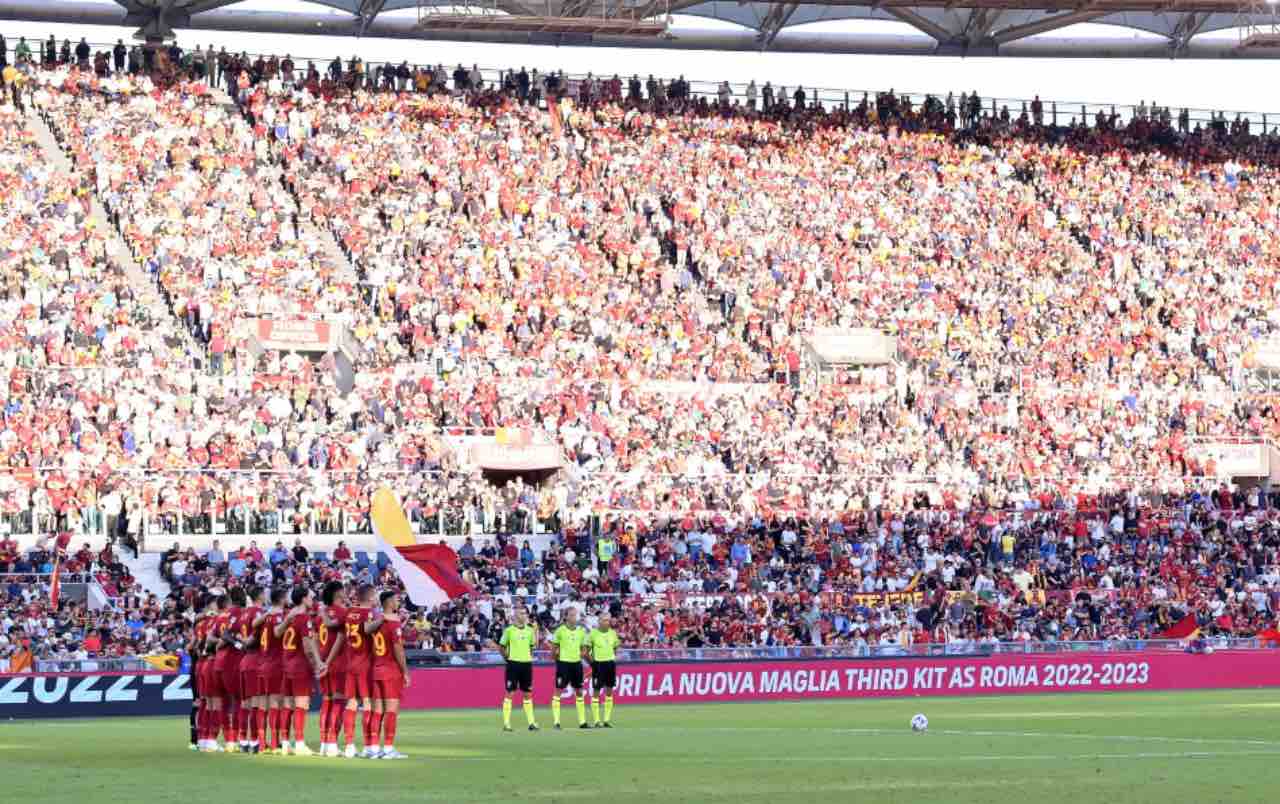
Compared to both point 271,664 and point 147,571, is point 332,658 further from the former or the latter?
point 147,571

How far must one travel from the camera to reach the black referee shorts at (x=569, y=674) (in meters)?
29.1

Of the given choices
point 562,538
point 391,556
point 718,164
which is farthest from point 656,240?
point 391,556

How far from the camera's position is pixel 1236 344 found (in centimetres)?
5712

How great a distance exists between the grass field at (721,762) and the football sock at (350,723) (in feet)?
1.09

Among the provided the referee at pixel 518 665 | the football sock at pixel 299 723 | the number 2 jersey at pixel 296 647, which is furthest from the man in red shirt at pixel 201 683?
the referee at pixel 518 665

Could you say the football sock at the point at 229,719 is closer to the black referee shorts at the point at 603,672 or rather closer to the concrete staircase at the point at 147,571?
the black referee shorts at the point at 603,672

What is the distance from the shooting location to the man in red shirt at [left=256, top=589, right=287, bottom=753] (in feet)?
70.5

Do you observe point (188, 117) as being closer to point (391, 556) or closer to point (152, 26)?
point (152, 26)

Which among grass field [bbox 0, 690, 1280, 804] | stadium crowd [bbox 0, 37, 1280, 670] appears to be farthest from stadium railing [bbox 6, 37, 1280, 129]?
grass field [bbox 0, 690, 1280, 804]

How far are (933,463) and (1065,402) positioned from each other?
4.55 metres

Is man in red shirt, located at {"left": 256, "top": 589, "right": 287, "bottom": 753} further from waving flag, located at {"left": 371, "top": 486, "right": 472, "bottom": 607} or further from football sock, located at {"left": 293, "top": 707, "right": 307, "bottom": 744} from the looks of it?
waving flag, located at {"left": 371, "top": 486, "right": 472, "bottom": 607}

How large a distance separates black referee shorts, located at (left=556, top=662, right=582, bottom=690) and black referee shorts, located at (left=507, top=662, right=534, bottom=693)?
0.40 m

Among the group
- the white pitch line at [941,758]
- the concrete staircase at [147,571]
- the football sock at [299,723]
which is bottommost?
the concrete staircase at [147,571]

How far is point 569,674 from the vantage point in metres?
29.2
